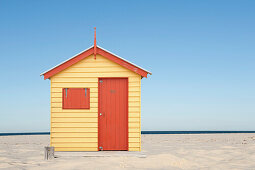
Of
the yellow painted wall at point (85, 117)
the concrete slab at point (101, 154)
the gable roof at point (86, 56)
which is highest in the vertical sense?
the gable roof at point (86, 56)

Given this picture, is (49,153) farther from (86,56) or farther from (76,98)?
(86,56)

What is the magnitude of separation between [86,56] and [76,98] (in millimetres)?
A: 1623

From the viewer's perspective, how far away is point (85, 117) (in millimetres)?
10039

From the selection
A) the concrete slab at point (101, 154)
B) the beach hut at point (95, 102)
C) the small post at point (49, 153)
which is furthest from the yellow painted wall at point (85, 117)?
the small post at point (49, 153)

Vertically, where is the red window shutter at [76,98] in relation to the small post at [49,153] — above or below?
above

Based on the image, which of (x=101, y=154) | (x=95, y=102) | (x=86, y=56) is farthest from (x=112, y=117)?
(x=86, y=56)

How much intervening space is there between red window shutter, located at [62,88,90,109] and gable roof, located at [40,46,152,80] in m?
0.83

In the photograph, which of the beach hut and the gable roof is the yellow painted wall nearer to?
the beach hut

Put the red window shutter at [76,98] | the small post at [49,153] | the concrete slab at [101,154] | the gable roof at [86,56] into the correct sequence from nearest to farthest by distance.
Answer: the small post at [49,153], the concrete slab at [101,154], the gable roof at [86,56], the red window shutter at [76,98]

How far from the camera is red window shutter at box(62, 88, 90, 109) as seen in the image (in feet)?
32.9

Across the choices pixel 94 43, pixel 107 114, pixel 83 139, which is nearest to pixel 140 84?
pixel 107 114

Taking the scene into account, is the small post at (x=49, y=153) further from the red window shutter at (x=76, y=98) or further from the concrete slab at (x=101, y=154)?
the red window shutter at (x=76, y=98)

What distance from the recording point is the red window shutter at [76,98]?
10.0 m

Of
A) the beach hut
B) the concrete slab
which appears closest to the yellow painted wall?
the beach hut
